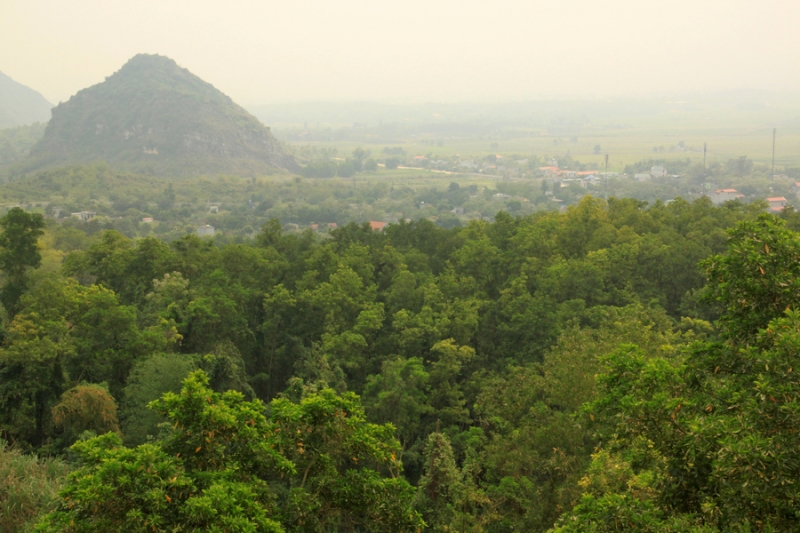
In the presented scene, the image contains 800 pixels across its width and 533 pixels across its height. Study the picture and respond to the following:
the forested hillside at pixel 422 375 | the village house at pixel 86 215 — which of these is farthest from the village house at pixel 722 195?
the village house at pixel 86 215

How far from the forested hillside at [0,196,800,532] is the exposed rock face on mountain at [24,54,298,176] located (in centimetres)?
8949

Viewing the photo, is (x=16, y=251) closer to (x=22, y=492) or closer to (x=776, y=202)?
(x=22, y=492)

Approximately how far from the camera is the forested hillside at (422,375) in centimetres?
730

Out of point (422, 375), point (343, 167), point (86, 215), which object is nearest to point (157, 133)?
point (343, 167)

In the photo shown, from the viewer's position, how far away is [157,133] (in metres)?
127

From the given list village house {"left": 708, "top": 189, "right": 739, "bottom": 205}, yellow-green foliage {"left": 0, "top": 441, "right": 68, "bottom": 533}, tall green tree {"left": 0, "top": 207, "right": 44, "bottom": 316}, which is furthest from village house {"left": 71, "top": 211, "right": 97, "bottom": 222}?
village house {"left": 708, "top": 189, "right": 739, "bottom": 205}

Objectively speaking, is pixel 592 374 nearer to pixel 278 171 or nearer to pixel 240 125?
pixel 278 171

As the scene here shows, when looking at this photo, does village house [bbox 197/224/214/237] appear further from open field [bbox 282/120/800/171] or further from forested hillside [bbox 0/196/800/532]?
open field [bbox 282/120/800/171]

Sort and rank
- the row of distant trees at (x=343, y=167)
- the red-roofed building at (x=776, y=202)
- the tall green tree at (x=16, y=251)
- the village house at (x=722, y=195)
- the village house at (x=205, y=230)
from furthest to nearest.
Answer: the row of distant trees at (x=343, y=167), the village house at (x=205, y=230), the village house at (x=722, y=195), the red-roofed building at (x=776, y=202), the tall green tree at (x=16, y=251)

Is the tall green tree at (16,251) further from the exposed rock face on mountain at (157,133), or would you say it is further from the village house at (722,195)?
the exposed rock face on mountain at (157,133)

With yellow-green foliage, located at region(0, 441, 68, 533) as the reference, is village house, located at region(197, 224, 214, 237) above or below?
below

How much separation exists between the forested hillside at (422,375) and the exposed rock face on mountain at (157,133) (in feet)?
294

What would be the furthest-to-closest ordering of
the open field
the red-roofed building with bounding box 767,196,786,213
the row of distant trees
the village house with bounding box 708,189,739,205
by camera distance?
the row of distant trees, the open field, the village house with bounding box 708,189,739,205, the red-roofed building with bounding box 767,196,786,213

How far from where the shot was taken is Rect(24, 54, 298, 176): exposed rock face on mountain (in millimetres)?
121500
